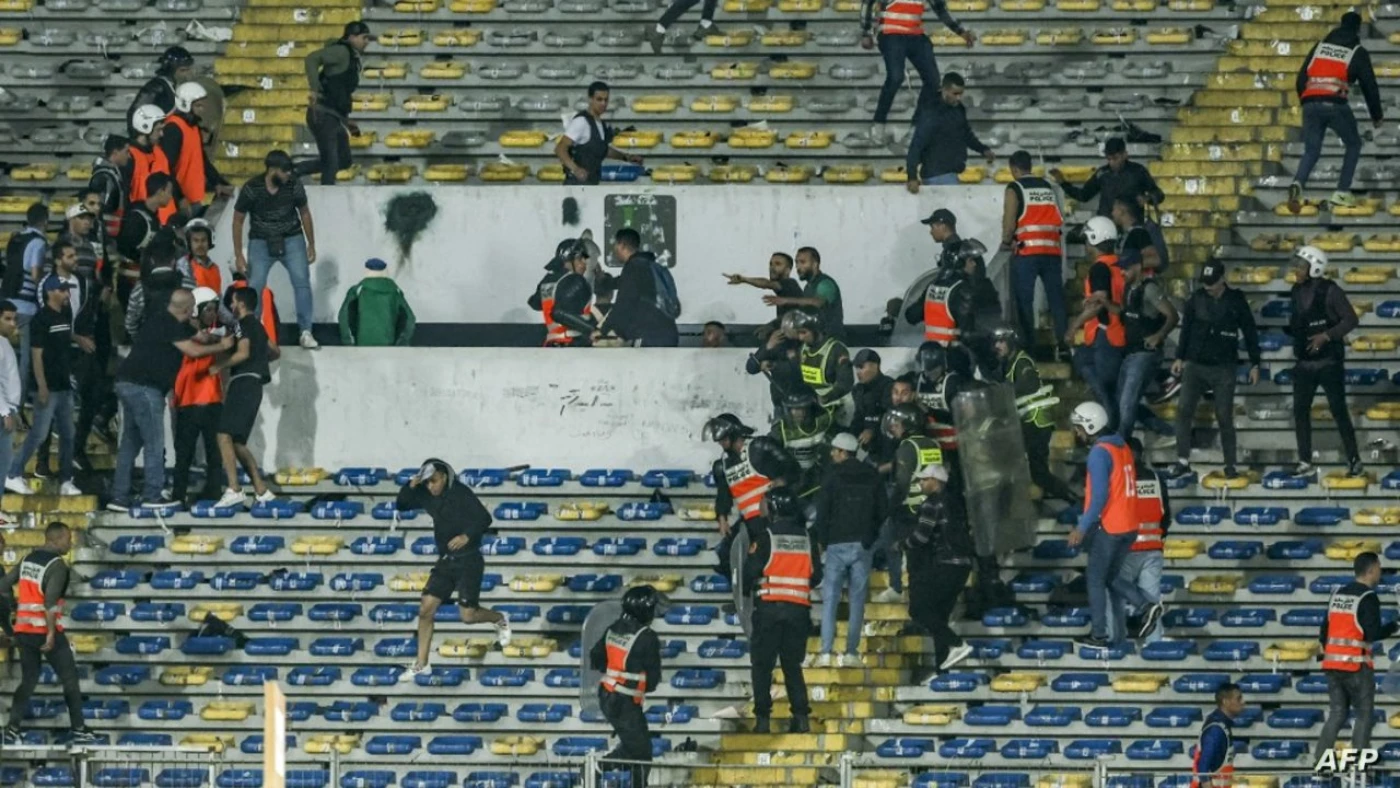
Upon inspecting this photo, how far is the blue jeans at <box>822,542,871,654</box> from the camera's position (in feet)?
80.6

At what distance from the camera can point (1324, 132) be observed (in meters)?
29.1

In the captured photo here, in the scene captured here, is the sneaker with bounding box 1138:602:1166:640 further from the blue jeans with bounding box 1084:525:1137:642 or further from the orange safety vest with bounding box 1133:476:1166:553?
the orange safety vest with bounding box 1133:476:1166:553

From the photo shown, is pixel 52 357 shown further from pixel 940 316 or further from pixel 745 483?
pixel 940 316

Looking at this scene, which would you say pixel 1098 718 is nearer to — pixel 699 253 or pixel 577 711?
pixel 577 711

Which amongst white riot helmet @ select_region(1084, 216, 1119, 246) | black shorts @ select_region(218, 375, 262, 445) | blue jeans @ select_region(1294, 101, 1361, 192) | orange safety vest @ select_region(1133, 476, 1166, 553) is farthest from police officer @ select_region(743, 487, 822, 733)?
blue jeans @ select_region(1294, 101, 1361, 192)

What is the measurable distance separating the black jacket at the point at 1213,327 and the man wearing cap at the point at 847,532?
3224mm

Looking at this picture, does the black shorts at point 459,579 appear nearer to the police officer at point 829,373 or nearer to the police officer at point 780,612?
the police officer at point 780,612

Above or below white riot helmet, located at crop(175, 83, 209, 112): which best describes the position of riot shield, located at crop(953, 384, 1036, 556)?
below

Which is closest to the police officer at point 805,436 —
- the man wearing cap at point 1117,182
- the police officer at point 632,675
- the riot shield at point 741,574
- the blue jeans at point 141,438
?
the riot shield at point 741,574

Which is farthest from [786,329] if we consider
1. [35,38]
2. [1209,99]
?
[35,38]

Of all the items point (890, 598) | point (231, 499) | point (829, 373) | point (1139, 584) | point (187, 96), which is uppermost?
point (187, 96)

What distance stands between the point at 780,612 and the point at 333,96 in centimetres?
799

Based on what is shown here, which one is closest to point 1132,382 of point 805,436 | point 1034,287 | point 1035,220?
point 1034,287

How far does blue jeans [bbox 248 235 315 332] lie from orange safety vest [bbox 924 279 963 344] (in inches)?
202
